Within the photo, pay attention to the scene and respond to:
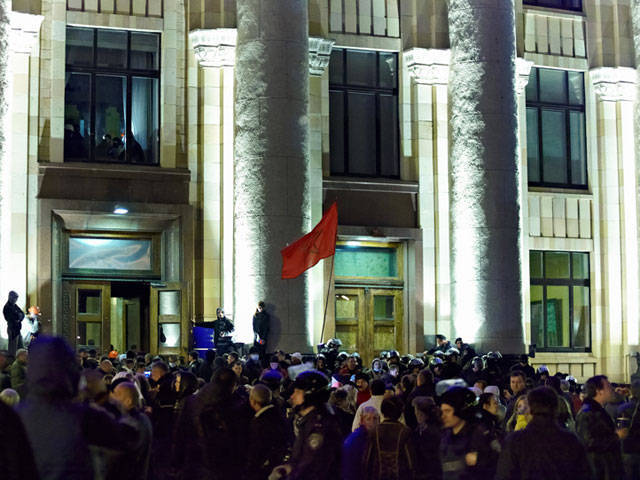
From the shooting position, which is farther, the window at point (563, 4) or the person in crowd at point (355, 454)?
the window at point (563, 4)

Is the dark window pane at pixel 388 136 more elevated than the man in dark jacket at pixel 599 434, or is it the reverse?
the dark window pane at pixel 388 136

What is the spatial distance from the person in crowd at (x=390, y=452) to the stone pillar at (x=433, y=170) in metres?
19.9

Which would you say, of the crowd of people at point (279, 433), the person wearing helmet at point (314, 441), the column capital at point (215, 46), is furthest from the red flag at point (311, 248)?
the person wearing helmet at point (314, 441)

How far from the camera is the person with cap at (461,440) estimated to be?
346 inches

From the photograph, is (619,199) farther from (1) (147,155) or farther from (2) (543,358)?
(1) (147,155)

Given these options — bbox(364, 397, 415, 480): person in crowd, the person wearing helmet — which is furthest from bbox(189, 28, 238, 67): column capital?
bbox(364, 397, 415, 480): person in crowd

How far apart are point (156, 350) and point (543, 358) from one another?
33.3 ft

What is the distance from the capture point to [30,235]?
25.7 metres

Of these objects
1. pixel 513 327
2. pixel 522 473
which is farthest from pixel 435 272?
pixel 522 473

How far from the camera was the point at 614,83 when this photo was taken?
3147cm

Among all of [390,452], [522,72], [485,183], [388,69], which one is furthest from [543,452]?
[522,72]

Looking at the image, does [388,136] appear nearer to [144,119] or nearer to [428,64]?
[428,64]

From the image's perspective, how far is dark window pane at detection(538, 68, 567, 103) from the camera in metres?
31.6

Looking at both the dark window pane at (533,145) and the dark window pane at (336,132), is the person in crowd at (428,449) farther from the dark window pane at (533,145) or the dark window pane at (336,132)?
the dark window pane at (533,145)
